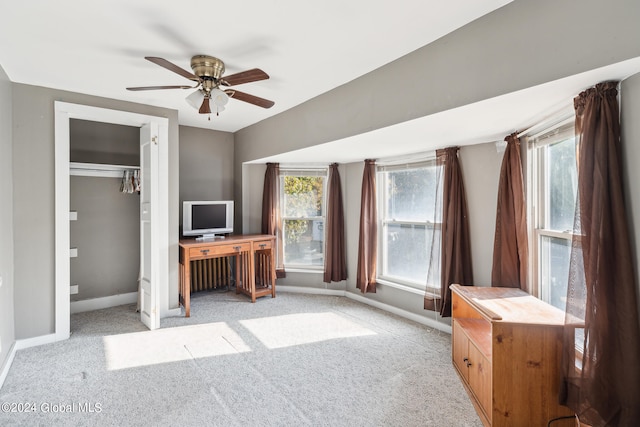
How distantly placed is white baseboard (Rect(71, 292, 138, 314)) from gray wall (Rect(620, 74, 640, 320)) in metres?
4.96

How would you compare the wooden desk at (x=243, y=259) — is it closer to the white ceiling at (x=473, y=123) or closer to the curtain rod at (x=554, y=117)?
the white ceiling at (x=473, y=123)

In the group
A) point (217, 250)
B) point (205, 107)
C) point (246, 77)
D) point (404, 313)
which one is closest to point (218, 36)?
point (246, 77)

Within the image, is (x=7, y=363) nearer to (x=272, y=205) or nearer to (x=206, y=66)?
(x=206, y=66)

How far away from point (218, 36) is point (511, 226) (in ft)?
8.81

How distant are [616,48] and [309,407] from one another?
2578mm

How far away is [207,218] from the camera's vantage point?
4371mm

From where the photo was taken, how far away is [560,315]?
1980mm

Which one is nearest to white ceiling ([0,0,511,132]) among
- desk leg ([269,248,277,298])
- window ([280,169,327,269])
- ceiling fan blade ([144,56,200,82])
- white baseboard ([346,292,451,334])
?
ceiling fan blade ([144,56,200,82])

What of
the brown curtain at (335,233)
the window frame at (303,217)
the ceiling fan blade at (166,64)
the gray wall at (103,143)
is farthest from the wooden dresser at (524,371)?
the gray wall at (103,143)

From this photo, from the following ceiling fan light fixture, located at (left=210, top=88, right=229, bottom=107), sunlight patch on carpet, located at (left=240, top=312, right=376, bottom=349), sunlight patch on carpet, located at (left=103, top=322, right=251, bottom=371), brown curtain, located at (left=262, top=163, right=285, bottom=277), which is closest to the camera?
ceiling fan light fixture, located at (left=210, top=88, right=229, bottom=107)

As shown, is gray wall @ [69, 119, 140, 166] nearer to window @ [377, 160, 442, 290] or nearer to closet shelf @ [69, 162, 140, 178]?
closet shelf @ [69, 162, 140, 178]

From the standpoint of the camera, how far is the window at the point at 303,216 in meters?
4.80

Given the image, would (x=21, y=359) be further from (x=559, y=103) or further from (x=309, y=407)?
(x=559, y=103)

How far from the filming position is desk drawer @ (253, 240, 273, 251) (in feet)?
14.2
